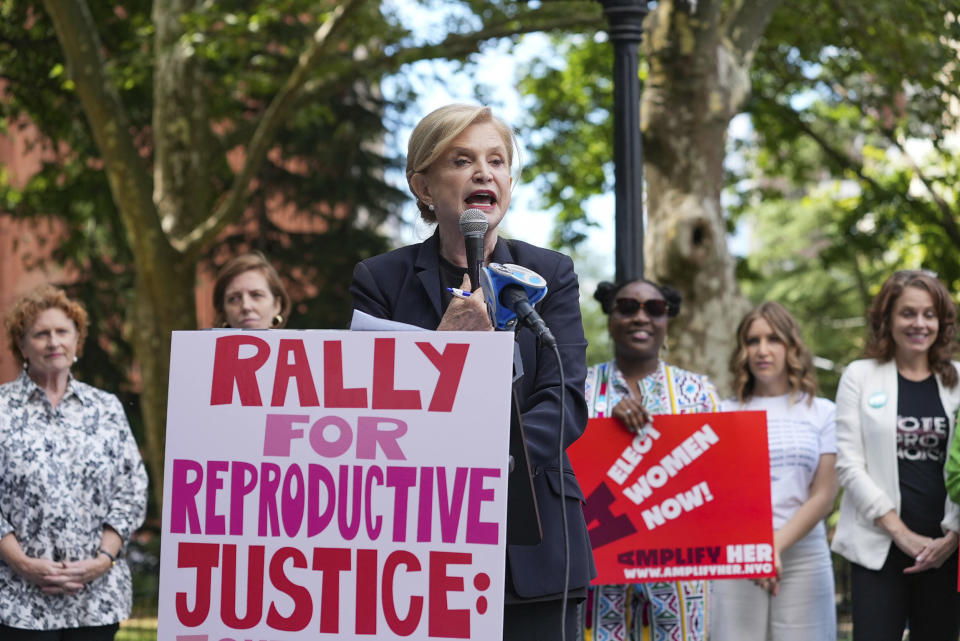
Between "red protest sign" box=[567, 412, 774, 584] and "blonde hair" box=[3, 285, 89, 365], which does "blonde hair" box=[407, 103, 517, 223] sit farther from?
"blonde hair" box=[3, 285, 89, 365]

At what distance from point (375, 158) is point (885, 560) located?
51.9 ft

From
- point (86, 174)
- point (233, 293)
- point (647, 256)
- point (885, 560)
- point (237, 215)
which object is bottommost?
point (885, 560)

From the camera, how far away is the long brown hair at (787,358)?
21.9ft

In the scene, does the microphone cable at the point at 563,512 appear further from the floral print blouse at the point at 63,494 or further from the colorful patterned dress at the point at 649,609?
the floral print blouse at the point at 63,494

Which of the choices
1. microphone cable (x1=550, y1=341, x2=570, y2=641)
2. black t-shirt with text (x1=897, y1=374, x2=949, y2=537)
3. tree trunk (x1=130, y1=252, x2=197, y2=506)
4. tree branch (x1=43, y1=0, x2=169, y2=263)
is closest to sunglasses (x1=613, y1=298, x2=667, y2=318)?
black t-shirt with text (x1=897, y1=374, x2=949, y2=537)

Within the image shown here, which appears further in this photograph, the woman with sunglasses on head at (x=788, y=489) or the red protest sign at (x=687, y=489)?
the woman with sunglasses on head at (x=788, y=489)

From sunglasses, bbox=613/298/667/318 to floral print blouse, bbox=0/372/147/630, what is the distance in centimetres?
230

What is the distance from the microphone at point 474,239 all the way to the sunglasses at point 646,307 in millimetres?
2927

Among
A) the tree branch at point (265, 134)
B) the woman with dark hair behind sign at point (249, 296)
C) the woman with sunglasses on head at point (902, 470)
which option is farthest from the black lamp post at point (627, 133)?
the tree branch at point (265, 134)

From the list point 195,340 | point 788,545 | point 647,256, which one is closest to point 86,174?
point 647,256

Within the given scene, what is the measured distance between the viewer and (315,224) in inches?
835

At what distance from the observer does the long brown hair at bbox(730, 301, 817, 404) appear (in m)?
6.67

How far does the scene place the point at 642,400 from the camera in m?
6.02

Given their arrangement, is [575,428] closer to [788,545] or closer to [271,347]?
[271,347]
